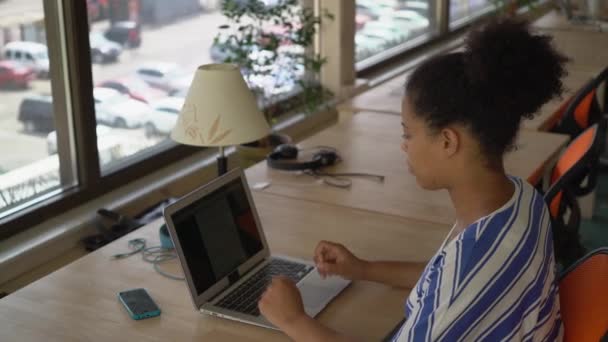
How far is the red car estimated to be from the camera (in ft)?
9.25

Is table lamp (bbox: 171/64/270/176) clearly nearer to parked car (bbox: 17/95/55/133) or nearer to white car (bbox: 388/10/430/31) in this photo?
parked car (bbox: 17/95/55/133)

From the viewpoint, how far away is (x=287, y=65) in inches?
160

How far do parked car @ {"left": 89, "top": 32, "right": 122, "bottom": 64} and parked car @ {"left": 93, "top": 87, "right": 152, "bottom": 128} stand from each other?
11 cm

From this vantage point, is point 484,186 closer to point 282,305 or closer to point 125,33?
point 282,305

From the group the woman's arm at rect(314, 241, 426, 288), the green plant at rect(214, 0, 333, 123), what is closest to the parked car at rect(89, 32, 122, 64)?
the green plant at rect(214, 0, 333, 123)

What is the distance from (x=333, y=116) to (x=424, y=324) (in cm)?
313

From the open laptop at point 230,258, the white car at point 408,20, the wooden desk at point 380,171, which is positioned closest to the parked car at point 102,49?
the wooden desk at point 380,171

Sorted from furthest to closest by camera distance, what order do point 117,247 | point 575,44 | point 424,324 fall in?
point 575,44 < point 117,247 < point 424,324

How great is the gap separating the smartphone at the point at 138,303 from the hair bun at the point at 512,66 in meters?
0.88

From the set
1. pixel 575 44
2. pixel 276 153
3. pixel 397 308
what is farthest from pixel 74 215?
pixel 575 44

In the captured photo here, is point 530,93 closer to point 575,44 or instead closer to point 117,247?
point 117,247

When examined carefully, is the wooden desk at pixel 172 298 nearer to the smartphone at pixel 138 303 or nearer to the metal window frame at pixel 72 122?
the smartphone at pixel 138 303


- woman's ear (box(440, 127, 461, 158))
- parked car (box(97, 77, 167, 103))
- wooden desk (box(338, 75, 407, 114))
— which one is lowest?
wooden desk (box(338, 75, 407, 114))

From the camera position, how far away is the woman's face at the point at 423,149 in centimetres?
156
